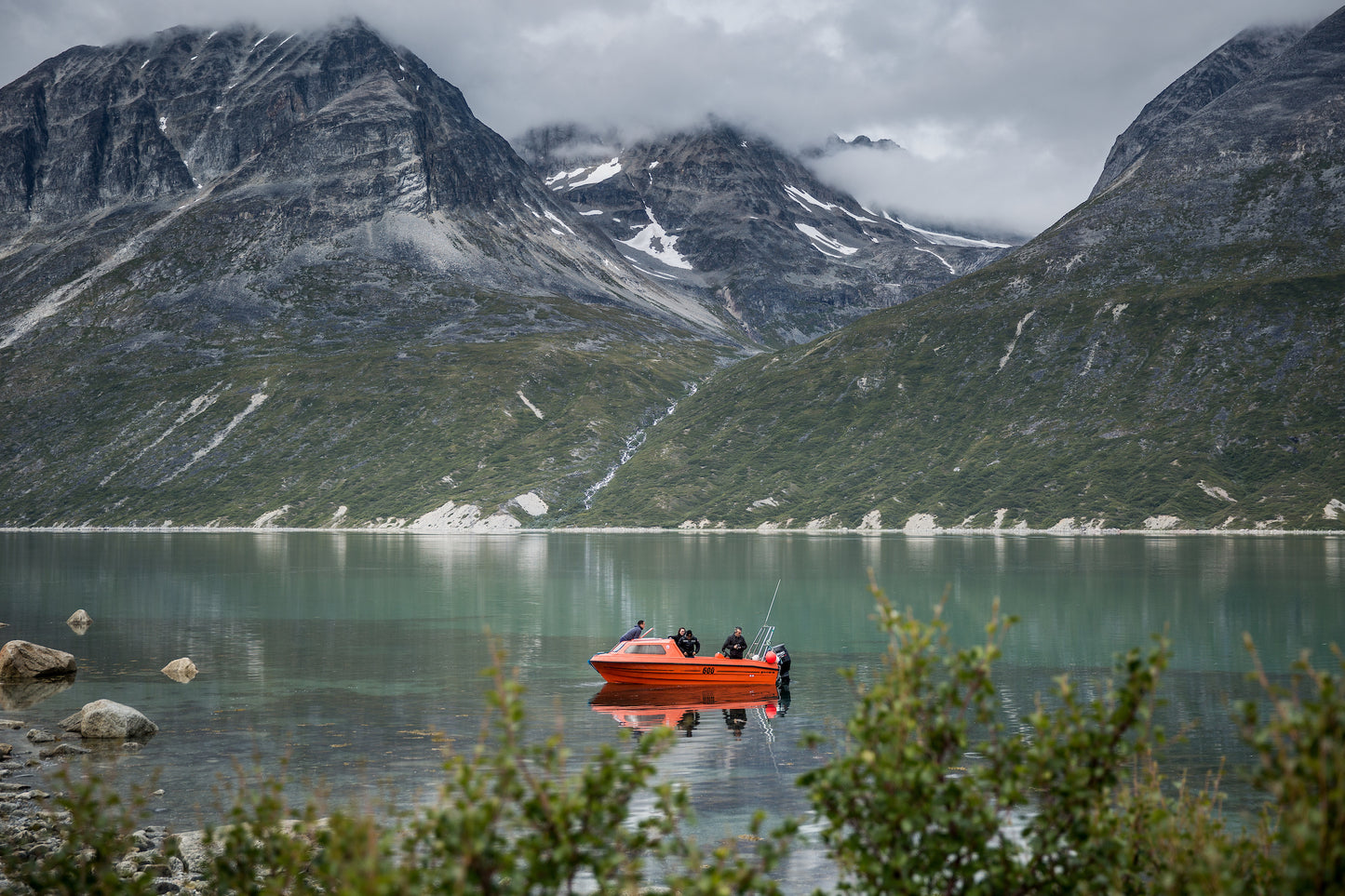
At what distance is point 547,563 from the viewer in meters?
157

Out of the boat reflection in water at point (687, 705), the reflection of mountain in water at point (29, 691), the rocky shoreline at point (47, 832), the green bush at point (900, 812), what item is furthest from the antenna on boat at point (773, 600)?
the green bush at point (900, 812)

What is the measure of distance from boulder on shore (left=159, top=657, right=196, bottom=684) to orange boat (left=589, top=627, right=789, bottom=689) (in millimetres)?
22625

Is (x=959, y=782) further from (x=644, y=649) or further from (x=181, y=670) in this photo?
(x=181, y=670)

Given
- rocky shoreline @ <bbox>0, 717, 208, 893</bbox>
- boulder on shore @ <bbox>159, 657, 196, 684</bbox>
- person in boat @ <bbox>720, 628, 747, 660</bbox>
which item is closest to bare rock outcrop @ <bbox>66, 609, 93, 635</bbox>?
boulder on shore @ <bbox>159, 657, 196, 684</bbox>

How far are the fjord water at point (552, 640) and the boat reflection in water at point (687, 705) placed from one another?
1.12ft

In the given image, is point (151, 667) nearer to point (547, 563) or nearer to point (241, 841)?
point (241, 841)

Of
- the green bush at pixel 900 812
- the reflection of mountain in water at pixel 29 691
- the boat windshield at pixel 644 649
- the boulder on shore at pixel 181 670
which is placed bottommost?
the reflection of mountain in water at pixel 29 691

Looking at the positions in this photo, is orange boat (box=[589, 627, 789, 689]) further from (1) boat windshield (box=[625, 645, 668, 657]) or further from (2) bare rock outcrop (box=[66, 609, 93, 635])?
(2) bare rock outcrop (box=[66, 609, 93, 635])

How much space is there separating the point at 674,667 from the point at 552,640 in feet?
67.2

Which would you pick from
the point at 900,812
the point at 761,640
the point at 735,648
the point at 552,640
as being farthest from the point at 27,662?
Answer: the point at 900,812

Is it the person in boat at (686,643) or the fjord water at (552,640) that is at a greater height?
the person in boat at (686,643)

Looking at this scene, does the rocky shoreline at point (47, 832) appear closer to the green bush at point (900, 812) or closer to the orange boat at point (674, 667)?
the green bush at point (900, 812)

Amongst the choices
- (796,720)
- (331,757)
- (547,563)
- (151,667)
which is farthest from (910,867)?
(547,563)

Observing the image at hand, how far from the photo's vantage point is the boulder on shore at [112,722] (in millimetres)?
43625
